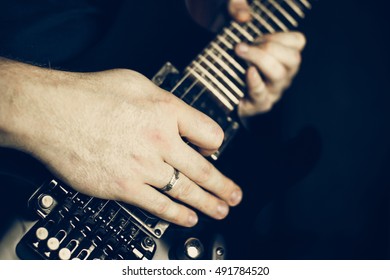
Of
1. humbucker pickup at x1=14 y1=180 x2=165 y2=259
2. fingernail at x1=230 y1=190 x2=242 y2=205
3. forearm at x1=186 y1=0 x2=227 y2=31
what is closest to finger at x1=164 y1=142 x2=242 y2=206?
fingernail at x1=230 y1=190 x2=242 y2=205

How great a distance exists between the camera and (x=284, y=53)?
904 millimetres

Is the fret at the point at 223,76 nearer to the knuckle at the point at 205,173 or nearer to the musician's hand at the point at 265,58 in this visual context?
the musician's hand at the point at 265,58

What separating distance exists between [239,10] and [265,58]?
0.45ft

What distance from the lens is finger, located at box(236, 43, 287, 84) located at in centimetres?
84

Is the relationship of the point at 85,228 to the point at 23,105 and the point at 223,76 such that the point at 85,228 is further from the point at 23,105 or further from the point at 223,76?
the point at 223,76

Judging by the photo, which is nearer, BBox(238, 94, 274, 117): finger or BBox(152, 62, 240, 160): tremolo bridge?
BBox(152, 62, 240, 160): tremolo bridge

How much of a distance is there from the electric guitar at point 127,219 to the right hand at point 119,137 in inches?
1.8

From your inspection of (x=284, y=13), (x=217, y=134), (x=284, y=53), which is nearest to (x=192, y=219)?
(x=217, y=134)

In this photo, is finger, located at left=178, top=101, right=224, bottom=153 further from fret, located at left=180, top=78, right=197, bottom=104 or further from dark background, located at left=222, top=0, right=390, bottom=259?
dark background, located at left=222, top=0, right=390, bottom=259

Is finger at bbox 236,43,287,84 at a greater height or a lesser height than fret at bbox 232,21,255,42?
lesser

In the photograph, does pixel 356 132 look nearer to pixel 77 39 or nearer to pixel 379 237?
pixel 379 237

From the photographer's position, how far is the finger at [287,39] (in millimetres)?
884

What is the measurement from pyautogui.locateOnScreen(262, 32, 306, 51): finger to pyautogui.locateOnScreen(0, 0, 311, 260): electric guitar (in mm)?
88
